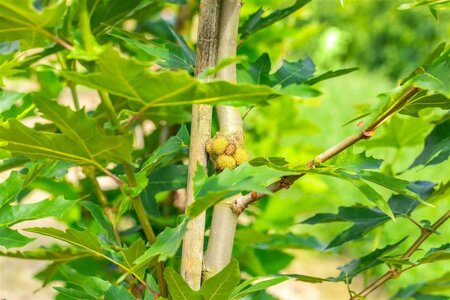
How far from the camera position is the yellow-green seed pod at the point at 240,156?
673 mm

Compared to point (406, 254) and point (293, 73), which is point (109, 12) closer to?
point (293, 73)

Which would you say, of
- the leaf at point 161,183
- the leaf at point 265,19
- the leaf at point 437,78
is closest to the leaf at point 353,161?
the leaf at point 437,78

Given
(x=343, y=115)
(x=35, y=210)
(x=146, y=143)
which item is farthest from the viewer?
(x=343, y=115)

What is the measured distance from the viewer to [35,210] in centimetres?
73

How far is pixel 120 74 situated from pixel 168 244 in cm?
14

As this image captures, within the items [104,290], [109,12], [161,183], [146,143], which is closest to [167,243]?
[104,290]

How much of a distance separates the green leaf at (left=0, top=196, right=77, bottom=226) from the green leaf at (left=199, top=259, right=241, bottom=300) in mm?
177

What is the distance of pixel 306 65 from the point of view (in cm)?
80

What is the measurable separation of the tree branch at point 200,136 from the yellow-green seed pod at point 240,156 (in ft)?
0.09

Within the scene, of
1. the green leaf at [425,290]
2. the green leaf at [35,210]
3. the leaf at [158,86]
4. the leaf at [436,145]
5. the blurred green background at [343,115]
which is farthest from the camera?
the blurred green background at [343,115]

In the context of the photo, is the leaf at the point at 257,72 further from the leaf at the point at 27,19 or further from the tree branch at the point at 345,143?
the leaf at the point at 27,19

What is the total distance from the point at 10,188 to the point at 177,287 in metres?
0.24

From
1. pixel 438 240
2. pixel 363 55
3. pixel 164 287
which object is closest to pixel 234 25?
pixel 164 287

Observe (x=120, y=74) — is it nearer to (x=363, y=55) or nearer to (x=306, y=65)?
(x=306, y=65)
